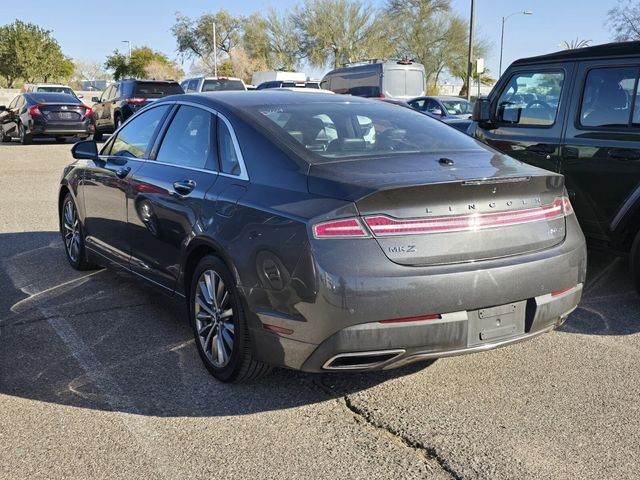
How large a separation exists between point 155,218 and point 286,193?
1.36 m

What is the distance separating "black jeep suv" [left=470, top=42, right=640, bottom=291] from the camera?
16.8 feet

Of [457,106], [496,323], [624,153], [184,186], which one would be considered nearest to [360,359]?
[496,323]

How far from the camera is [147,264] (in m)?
4.57

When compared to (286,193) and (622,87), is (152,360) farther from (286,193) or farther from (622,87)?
(622,87)

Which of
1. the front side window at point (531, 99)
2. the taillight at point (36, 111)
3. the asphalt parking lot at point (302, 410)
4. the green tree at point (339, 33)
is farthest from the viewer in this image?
the green tree at point (339, 33)

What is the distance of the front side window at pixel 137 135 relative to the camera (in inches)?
194

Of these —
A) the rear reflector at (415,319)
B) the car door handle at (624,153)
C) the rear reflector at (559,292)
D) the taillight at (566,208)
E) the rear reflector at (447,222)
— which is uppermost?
the car door handle at (624,153)

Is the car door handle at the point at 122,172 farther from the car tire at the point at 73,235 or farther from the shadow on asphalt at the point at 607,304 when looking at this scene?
the shadow on asphalt at the point at 607,304

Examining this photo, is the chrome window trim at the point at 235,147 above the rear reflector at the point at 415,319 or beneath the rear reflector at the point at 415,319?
above

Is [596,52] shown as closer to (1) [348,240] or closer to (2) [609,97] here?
(2) [609,97]

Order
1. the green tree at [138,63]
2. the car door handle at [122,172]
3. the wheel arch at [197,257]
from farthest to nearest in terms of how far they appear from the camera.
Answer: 1. the green tree at [138,63]
2. the car door handle at [122,172]
3. the wheel arch at [197,257]

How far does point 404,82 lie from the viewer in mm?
21953

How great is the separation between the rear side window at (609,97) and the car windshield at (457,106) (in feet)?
45.0

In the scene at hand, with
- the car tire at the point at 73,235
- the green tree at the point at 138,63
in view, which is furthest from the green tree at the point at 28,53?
the car tire at the point at 73,235
